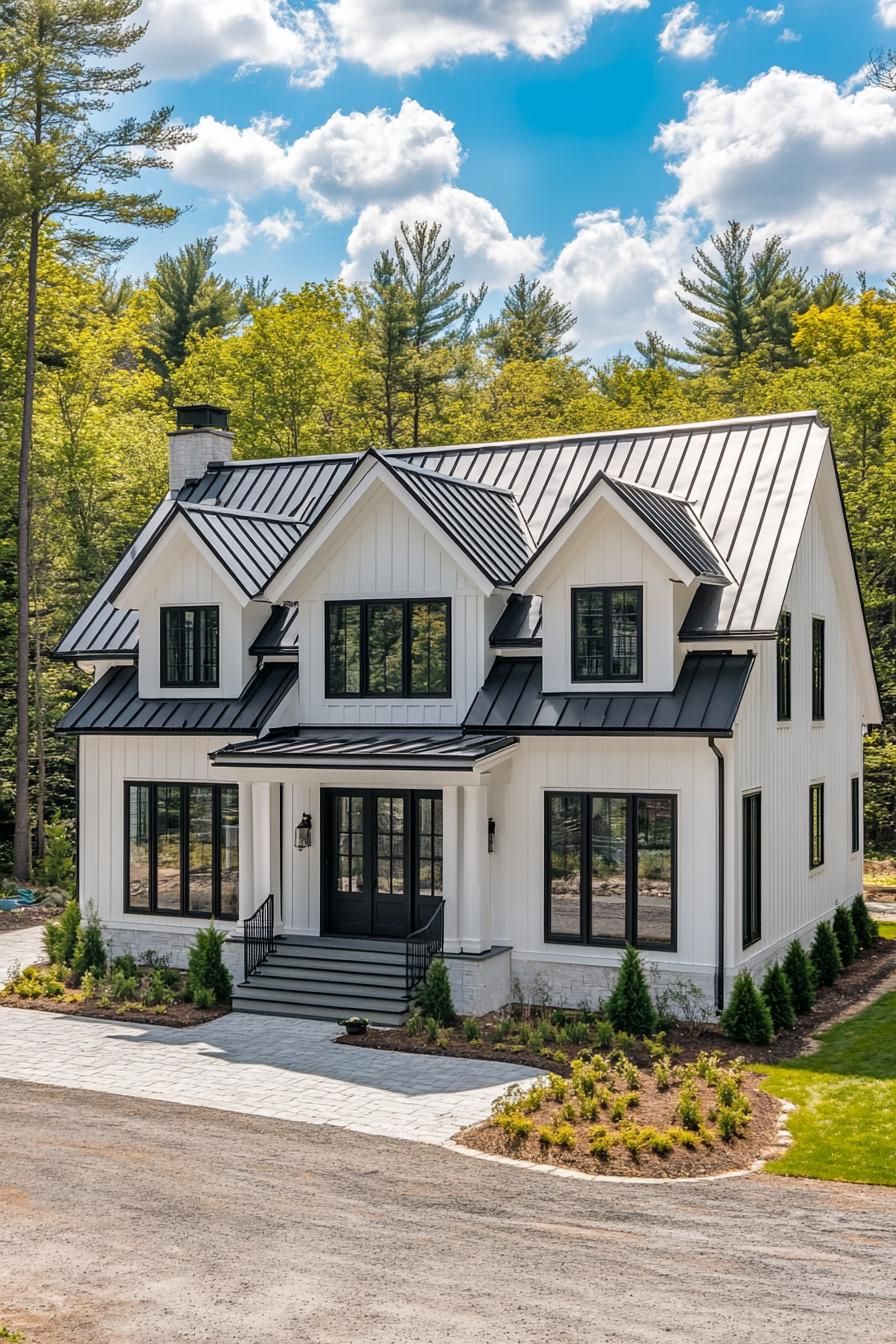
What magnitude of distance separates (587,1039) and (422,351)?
32.8 metres

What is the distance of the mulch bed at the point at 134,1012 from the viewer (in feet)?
58.7

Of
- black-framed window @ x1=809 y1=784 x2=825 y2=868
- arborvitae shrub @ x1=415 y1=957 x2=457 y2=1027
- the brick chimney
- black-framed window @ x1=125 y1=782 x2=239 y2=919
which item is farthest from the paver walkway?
the brick chimney

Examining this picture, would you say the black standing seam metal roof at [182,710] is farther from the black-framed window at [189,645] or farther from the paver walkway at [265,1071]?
the paver walkway at [265,1071]

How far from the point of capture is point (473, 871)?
58.9 ft

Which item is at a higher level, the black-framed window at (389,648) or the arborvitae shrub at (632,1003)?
the black-framed window at (389,648)

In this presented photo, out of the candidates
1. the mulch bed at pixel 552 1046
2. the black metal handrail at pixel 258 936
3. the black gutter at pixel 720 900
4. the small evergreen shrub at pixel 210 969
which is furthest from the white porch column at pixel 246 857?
the black gutter at pixel 720 900

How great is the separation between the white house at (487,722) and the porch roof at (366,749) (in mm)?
46

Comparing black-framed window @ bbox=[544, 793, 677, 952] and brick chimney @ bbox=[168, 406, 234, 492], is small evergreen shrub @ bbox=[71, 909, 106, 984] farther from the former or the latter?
brick chimney @ bbox=[168, 406, 234, 492]

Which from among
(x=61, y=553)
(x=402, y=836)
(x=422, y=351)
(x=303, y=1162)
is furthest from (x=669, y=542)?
(x=422, y=351)

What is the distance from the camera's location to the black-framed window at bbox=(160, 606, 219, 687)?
69.1 feet

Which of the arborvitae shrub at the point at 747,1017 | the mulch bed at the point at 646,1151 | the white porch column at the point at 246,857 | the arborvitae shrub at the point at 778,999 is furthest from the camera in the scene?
the white porch column at the point at 246,857

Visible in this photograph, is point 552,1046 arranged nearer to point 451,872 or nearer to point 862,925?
point 451,872

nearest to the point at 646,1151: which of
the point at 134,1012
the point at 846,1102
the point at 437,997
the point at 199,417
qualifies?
the point at 846,1102

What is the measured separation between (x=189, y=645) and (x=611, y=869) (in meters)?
7.68
